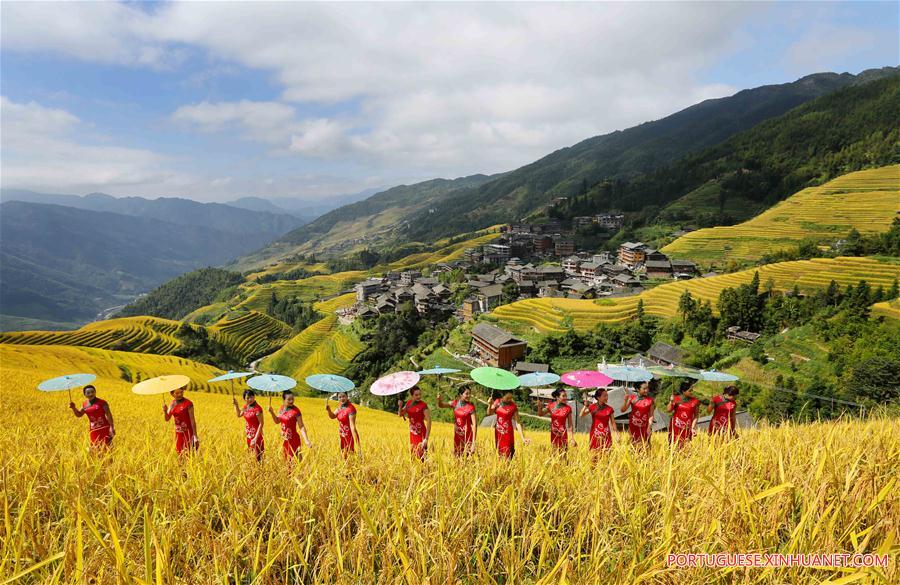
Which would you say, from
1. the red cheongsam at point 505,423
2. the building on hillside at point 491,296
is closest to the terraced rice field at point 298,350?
the building on hillside at point 491,296

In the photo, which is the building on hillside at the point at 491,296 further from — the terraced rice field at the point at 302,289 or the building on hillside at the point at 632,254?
the terraced rice field at the point at 302,289

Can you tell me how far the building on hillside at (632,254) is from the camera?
230 ft

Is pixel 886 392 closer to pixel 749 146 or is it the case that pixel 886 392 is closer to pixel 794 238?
pixel 794 238

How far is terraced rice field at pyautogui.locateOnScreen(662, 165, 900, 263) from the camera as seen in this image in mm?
56875

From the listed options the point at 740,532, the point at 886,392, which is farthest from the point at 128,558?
the point at 886,392

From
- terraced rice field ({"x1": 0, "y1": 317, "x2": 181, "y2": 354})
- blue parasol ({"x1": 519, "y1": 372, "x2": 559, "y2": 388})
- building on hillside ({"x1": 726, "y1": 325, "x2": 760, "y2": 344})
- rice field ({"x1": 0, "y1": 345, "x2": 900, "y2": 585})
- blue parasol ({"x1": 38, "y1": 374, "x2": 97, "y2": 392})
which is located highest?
rice field ({"x1": 0, "y1": 345, "x2": 900, "y2": 585})

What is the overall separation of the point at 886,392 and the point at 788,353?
7925mm

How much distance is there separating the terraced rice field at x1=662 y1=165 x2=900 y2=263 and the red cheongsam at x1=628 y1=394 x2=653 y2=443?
214ft

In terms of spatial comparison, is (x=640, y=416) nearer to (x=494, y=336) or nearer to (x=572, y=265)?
(x=494, y=336)

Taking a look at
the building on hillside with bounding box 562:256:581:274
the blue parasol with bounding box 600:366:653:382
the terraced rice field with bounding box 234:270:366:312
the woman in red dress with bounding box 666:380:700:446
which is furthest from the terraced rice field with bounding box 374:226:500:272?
the woman in red dress with bounding box 666:380:700:446

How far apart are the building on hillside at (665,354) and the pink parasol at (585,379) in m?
31.4

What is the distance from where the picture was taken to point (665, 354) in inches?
1396

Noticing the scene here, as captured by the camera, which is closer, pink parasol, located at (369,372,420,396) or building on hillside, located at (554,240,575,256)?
pink parasol, located at (369,372,420,396)

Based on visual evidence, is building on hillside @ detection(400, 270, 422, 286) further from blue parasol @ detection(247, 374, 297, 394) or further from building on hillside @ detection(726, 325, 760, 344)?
blue parasol @ detection(247, 374, 297, 394)
